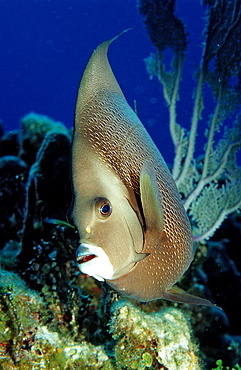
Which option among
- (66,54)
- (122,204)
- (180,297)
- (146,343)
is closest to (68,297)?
(146,343)

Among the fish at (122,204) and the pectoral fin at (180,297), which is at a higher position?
the fish at (122,204)

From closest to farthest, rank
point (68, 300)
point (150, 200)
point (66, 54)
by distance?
1. point (150, 200)
2. point (68, 300)
3. point (66, 54)

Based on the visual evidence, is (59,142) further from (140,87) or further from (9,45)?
(9,45)

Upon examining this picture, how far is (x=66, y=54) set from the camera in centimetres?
10650

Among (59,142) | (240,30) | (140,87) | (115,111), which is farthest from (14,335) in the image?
(140,87)

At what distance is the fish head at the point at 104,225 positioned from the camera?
1.17 meters

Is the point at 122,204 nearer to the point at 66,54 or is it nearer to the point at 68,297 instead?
the point at 68,297

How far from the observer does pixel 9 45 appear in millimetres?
114750

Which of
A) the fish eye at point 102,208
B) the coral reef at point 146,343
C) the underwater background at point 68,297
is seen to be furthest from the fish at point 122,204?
the coral reef at point 146,343

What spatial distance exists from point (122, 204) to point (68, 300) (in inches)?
105

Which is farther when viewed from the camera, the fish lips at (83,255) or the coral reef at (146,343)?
the coral reef at (146,343)

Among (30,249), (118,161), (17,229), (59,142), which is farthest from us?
(17,229)

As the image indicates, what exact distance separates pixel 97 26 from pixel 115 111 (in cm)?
10832

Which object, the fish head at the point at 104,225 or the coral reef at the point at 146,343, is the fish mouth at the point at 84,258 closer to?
the fish head at the point at 104,225
